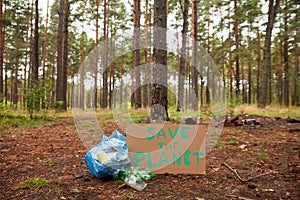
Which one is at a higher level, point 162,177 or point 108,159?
point 108,159

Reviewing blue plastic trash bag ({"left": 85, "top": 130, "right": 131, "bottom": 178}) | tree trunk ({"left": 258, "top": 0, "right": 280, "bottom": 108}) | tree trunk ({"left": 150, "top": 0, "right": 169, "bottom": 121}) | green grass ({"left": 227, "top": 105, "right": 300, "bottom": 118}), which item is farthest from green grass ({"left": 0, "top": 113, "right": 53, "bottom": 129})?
tree trunk ({"left": 258, "top": 0, "right": 280, "bottom": 108})

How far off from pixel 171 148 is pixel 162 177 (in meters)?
0.38

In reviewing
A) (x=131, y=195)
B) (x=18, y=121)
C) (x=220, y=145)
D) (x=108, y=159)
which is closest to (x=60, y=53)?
(x=18, y=121)

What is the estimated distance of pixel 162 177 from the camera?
310 centimetres

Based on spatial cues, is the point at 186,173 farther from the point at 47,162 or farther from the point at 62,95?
the point at 62,95

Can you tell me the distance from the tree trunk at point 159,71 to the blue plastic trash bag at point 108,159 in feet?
9.27

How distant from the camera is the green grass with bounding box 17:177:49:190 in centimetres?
267

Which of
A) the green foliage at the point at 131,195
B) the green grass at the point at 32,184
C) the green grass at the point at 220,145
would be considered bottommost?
the green foliage at the point at 131,195

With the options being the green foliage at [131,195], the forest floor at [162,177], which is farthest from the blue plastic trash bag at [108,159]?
the green foliage at [131,195]

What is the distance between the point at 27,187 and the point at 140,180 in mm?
1234

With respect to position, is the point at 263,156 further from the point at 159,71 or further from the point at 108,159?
the point at 159,71

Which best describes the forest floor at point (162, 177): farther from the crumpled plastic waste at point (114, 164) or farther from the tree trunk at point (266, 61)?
the tree trunk at point (266, 61)

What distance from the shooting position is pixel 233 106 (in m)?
12.2

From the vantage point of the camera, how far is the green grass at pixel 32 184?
267 centimetres
